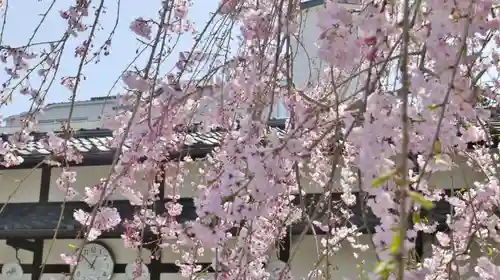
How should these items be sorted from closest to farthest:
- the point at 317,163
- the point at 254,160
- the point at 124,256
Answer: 1. the point at 254,160
2. the point at 317,163
3. the point at 124,256

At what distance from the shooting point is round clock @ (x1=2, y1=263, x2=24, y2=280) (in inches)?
229

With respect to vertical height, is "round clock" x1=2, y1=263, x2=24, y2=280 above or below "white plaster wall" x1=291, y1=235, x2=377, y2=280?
below

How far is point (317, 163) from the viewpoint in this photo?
2.43 metres

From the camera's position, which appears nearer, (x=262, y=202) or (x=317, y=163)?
(x=262, y=202)

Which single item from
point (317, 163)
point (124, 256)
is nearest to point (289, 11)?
point (317, 163)

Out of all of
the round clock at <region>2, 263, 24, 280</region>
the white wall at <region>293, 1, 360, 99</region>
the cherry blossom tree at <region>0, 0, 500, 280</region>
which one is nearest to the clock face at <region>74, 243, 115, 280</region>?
the round clock at <region>2, 263, 24, 280</region>

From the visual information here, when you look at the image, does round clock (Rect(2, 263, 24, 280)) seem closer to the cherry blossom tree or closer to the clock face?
the clock face

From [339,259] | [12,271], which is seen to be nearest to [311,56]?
[339,259]

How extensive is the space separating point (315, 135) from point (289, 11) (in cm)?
47

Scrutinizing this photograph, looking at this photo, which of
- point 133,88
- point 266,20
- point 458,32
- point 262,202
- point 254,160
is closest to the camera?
point 458,32

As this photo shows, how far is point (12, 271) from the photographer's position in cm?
586

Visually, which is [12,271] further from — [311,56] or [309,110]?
[309,110]

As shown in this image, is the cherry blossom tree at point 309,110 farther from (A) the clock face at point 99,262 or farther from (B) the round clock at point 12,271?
(B) the round clock at point 12,271

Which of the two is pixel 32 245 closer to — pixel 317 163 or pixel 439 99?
pixel 317 163
